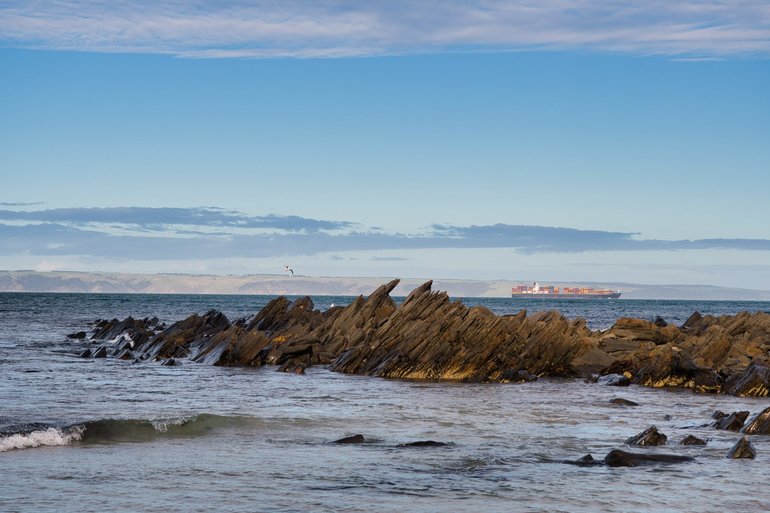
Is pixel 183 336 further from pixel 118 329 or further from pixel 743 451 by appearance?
pixel 743 451

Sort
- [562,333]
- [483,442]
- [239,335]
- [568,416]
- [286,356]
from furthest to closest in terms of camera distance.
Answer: [239,335] → [286,356] → [562,333] → [568,416] → [483,442]

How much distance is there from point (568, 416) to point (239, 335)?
2524 centimetres

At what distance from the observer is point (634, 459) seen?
59.4 ft

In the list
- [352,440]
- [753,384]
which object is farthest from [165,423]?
[753,384]

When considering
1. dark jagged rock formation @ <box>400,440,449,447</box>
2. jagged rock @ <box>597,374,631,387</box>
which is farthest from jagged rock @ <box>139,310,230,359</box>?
dark jagged rock formation @ <box>400,440,449,447</box>

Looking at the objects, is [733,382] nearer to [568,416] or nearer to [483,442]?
[568,416]

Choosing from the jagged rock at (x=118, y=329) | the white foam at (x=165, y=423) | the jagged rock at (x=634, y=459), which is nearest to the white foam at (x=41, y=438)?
the white foam at (x=165, y=423)

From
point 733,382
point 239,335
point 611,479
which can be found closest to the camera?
point 611,479

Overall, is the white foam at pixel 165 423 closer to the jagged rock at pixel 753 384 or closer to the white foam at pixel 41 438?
the white foam at pixel 41 438

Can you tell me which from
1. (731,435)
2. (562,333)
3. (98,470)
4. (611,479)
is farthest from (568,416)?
(562,333)

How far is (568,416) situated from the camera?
25.4m

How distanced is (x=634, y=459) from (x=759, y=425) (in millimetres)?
6041

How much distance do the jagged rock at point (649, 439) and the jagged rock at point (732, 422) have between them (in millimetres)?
3062

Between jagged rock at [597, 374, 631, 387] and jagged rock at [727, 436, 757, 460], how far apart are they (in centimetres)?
1695
